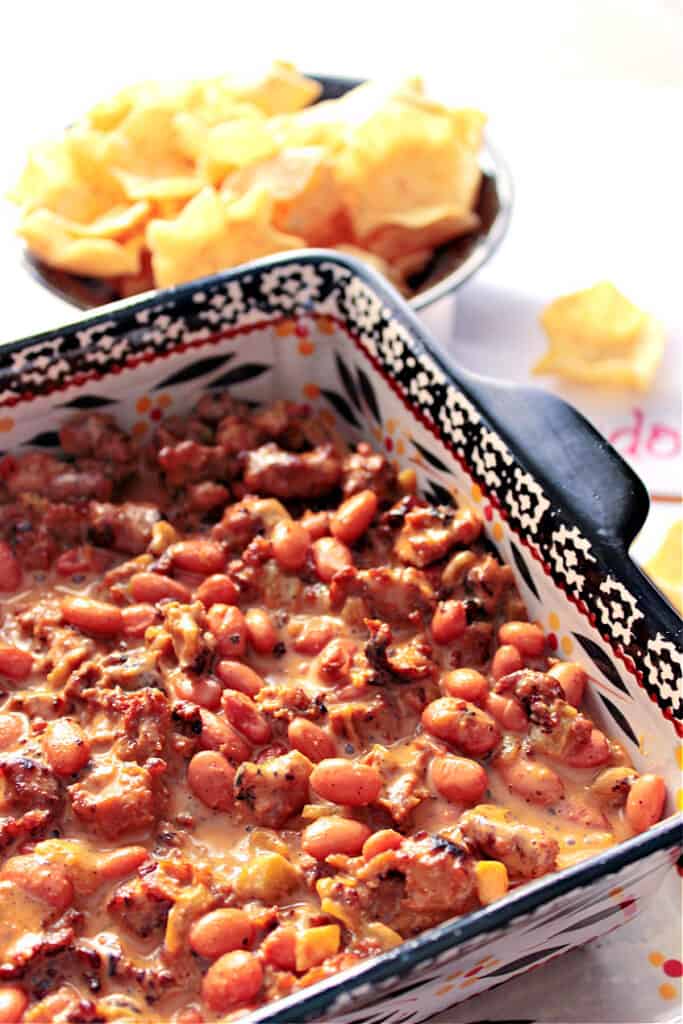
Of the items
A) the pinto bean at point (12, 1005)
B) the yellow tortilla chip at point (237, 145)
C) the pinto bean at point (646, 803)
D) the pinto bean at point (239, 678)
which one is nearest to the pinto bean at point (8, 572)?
the pinto bean at point (239, 678)

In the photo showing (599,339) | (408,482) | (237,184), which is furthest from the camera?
(599,339)

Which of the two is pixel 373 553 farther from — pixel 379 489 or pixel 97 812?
pixel 97 812

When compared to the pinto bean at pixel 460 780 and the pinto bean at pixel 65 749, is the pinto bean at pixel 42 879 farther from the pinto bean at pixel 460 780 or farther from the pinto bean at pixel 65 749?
the pinto bean at pixel 460 780

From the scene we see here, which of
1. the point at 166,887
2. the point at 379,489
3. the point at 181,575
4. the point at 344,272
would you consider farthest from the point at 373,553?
the point at 166,887

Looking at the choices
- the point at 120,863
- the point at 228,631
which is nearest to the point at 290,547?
the point at 228,631

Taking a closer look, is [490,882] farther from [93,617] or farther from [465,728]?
[93,617]

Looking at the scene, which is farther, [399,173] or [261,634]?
[399,173]

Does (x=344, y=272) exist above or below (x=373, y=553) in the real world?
above
